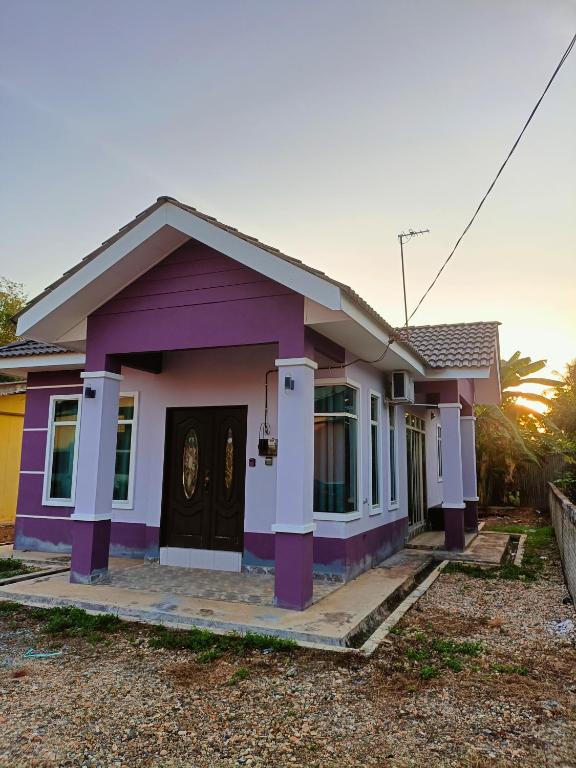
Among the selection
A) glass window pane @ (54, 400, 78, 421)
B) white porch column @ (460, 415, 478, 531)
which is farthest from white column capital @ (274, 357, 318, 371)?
white porch column @ (460, 415, 478, 531)

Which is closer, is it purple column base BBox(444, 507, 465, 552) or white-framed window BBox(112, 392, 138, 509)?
white-framed window BBox(112, 392, 138, 509)

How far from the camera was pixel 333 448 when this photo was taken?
7539 millimetres

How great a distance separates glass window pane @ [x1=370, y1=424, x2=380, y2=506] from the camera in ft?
28.1

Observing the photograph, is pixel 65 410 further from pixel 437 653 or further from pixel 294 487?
pixel 437 653

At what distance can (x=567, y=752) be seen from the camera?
3.07 m

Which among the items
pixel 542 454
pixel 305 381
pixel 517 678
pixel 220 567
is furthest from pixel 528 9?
pixel 542 454

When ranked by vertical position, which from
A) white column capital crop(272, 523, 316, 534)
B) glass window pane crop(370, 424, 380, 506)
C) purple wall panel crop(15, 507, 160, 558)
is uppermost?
glass window pane crop(370, 424, 380, 506)

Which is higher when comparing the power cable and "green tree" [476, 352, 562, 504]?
the power cable

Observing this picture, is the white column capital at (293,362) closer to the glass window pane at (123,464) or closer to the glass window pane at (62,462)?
the glass window pane at (123,464)

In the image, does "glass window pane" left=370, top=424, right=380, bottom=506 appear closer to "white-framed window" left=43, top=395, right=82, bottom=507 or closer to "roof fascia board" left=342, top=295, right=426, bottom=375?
"roof fascia board" left=342, top=295, right=426, bottom=375

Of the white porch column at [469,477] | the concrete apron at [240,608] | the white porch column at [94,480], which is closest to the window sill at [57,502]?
the concrete apron at [240,608]

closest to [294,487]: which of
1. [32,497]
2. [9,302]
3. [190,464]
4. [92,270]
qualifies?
[190,464]

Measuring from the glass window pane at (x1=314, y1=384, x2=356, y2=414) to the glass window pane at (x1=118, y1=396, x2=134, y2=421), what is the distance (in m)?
3.32

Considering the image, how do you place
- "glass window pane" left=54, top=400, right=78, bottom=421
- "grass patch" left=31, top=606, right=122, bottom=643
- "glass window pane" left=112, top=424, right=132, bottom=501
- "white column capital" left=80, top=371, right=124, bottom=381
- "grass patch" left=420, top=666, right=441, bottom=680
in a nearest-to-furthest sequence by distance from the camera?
"grass patch" left=420, top=666, right=441, bottom=680 < "grass patch" left=31, top=606, right=122, bottom=643 < "white column capital" left=80, top=371, right=124, bottom=381 < "glass window pane" left=112, top=424, right=132, bottom=501 < "glass window pane" left=54, top=400, right=78, bottom=421
